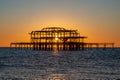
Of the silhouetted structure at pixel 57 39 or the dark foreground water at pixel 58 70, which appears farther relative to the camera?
the silhouetted structure at pixel 57 39

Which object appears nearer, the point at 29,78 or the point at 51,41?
the point at 29,78

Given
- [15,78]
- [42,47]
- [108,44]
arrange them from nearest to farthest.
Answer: [15,78] < [42,47] < [108,44]

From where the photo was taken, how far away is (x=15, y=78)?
119ft

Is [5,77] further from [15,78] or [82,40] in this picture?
Result: [82,40]

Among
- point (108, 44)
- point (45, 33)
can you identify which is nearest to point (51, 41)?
point (45, 33)

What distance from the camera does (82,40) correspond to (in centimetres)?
15500

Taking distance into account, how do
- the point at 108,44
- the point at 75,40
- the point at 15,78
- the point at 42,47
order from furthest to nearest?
1. the point at 108,44
2. the point at 42,47
3. the point at 75,40
4. the point at 15,78

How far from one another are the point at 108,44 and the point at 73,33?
3358 cm

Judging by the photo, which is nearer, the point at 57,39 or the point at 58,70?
the point at 58,70

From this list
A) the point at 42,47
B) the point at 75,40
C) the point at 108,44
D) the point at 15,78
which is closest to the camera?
the point at 15,78

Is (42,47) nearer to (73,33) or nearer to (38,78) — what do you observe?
(73,33)

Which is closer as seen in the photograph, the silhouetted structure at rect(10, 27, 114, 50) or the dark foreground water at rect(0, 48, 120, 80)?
the dark foreground water at rect(0, 48, 120, 80)

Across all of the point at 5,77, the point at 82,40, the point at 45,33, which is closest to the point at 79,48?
the point at 82,40

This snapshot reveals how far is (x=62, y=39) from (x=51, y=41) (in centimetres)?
464
